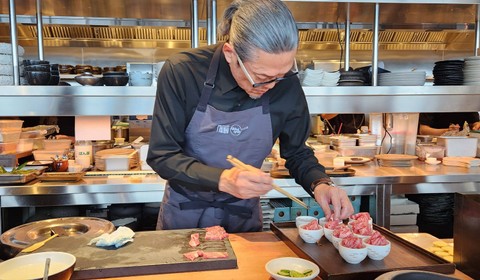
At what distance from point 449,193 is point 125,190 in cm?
245

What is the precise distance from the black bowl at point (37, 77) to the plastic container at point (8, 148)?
63 centimetres

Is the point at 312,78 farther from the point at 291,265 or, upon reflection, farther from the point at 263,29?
the point at 291,265

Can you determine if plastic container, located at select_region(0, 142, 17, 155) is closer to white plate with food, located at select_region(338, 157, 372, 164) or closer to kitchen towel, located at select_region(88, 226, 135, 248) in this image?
kitchen towel, located at select_region(88, 226, 135, 248)

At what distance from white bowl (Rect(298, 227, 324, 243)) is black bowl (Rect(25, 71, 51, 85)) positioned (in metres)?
2.12

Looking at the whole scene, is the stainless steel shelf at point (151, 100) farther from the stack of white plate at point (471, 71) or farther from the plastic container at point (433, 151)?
the plastic container at point (433, 151)

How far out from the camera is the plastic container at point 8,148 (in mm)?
3271

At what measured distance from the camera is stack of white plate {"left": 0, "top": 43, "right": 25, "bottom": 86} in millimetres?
2924

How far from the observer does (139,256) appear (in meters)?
1.59

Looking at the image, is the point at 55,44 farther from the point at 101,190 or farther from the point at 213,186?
the point at 213,186

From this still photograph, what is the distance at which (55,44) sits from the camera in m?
5.97

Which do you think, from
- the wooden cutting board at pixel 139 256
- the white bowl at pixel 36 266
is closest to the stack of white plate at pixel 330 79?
the wooden cutting board at pixel 139 256

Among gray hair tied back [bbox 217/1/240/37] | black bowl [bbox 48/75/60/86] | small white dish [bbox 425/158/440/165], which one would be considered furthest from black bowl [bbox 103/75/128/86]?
small white dish [bbox 425/158/440/165]

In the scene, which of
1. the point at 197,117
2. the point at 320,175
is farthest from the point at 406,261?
the point at 197,117

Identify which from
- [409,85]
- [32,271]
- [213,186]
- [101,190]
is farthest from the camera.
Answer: [409,85]
